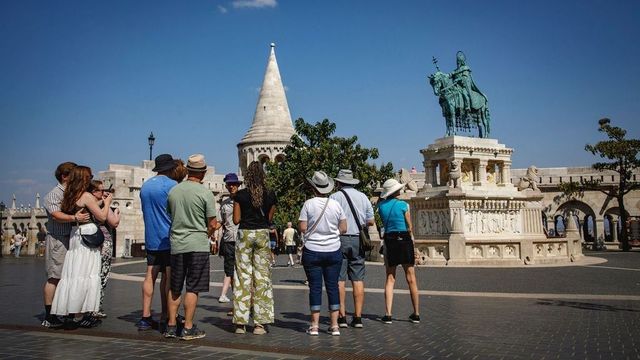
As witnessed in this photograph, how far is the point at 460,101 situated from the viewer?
24609 millimetres

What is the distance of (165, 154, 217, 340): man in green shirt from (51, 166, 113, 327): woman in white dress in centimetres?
113

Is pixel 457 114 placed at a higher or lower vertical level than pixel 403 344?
higher

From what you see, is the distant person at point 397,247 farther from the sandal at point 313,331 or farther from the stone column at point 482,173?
the stone column at point 482,173

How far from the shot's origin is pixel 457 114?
24.7 m

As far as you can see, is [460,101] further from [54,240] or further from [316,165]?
[54,240]

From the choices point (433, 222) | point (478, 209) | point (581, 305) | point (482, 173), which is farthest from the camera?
point (482, 173)

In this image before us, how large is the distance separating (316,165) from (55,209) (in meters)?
27.5

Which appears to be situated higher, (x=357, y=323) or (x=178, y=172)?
(x=178, y=172)

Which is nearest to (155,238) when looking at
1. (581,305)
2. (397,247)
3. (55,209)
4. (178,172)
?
(178,172)

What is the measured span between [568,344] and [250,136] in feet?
149

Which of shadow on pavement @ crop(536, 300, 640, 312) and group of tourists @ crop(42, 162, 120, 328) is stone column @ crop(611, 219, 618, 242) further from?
group of tourists @ crop(42, 162, 120, 328)

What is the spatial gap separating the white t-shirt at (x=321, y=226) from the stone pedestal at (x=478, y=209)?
40.6 feet

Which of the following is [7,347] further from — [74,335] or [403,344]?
[403,344]

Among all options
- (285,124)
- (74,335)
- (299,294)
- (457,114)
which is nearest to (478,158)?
(457,114)
